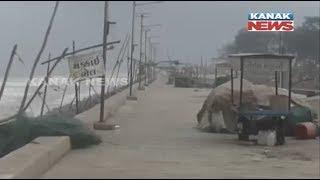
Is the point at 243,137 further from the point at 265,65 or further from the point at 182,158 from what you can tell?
the point at 182,158

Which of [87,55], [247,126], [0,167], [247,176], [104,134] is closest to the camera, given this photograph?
[0,167]

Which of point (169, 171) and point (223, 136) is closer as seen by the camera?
point (169, 171)

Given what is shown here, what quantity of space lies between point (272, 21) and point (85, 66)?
11096 mm

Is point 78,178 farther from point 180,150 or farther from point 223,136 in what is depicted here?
point 223,136

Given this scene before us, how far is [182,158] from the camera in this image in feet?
42.2

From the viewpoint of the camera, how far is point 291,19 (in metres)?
26.9

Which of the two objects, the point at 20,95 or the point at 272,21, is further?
the point at 272,21

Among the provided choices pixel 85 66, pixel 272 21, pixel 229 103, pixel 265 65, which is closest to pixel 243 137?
pixel 265 65

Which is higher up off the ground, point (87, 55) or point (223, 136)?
point (87, 55)

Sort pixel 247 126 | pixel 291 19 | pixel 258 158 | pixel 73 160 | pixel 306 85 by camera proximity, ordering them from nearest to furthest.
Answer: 1. pixel 73 160
2. pixel 258 158
3. pixel 247 126
4. pixel 291 19
5. pixel 306 85

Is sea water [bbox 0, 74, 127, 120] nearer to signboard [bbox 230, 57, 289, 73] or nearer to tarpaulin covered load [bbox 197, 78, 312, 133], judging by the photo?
tarpaulin covered load [bbox 197, 78, 312, 133]

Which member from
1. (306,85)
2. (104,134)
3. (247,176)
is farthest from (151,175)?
(306,85)

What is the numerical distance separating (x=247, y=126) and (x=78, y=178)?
261 inches

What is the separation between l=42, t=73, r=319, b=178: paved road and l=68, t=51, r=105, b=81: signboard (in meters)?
1.66
